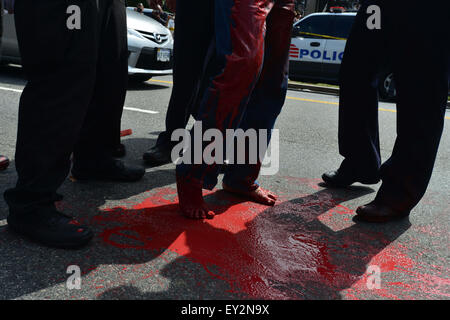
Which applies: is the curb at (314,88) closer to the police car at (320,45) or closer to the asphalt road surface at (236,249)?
the police car at (320,45)

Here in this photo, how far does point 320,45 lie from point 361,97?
703cm

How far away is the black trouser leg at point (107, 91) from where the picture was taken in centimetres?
221

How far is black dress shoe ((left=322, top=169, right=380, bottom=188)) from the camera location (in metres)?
2.60

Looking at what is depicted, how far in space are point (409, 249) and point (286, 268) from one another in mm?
656

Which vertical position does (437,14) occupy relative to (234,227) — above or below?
above

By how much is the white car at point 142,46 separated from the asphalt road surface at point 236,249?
142 inches

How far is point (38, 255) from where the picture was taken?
1572mm

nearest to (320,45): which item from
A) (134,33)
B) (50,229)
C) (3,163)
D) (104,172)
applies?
(134,33)

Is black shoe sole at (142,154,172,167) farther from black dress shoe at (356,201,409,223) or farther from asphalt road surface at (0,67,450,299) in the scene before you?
black dress shoe at (356,201,409,223)

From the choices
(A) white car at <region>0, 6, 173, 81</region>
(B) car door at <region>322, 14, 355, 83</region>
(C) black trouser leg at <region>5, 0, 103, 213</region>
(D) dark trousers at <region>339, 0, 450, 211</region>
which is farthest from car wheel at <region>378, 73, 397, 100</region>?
(C) black trouser leg at <region>5, 0, 103, 213</region>

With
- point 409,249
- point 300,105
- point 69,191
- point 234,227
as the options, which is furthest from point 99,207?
point 300,105

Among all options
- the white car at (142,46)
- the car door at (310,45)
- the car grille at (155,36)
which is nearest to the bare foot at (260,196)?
the white car at (142,46)

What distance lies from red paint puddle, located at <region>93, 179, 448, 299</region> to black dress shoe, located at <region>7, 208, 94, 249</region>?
12 centimetres
